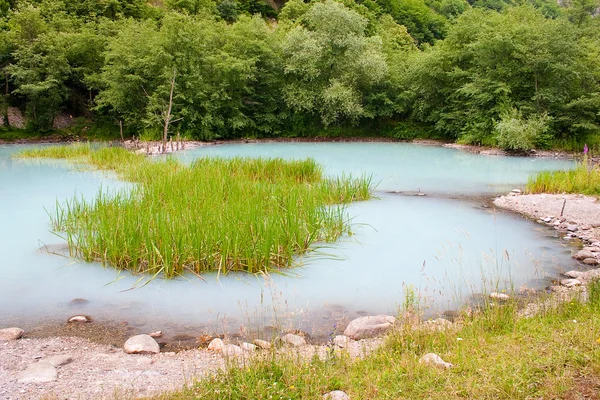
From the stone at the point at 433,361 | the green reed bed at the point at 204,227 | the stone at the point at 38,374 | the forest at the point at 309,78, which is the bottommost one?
the stone at the point at 38,374

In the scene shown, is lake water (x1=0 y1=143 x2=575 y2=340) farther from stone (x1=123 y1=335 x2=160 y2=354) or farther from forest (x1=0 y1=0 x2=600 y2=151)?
forest (x1=0 y1=0 x2=600 y2=151)

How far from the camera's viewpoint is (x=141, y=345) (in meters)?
4.13

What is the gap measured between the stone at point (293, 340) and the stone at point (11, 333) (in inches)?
93.1

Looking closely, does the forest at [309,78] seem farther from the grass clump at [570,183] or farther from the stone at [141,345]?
the stone at [141,345]

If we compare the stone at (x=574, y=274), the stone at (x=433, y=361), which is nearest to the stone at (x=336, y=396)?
the stone at (x=433, y=361)

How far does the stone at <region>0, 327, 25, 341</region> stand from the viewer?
172 inches

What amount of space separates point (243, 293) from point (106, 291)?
1.54 m

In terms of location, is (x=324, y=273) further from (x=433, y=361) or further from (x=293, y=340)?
(x=433, y=361)

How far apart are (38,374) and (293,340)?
1.89 metres

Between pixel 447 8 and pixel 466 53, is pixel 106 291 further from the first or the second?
pixel 447 8

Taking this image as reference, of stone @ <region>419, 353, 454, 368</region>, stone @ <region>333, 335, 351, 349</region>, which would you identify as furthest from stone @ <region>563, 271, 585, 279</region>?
stone @ <region>419, 353, 454, 368</region>

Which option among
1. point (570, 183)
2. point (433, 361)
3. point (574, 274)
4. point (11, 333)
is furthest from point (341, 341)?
point (570, 183)

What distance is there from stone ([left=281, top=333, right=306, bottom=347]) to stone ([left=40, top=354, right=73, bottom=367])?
1.67m

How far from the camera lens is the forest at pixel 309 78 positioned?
72.8 ft
